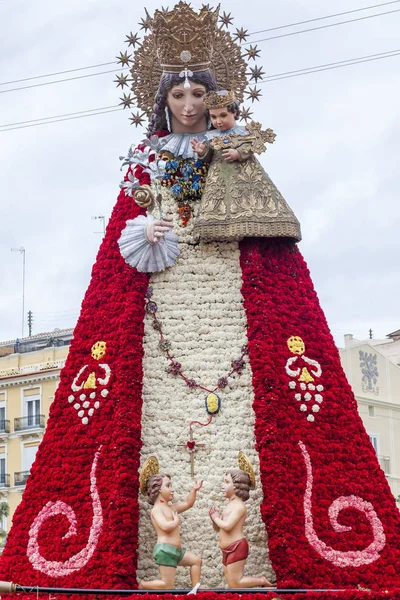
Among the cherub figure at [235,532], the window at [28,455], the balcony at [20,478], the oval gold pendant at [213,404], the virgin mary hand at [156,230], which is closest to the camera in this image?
the cherub figure at [235,532]

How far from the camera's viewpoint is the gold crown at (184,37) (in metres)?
13.3

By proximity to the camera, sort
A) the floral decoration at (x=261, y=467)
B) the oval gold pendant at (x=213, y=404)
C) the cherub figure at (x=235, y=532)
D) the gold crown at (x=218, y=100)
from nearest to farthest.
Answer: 1. the cherub figure at (x=235, y=532)
2. the floral decoration at (x=261, y=467)
3. the oval gold pendant at (x=213, y=404)
4. the gold crown at (x=218, y=100)

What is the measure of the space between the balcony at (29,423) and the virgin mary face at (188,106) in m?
15.7

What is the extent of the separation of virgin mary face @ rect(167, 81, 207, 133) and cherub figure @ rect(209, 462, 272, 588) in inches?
163

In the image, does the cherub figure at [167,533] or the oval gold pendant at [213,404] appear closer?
the cherub figure at [167,533]

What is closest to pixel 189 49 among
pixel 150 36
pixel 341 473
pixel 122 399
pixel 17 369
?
pixel 150 36

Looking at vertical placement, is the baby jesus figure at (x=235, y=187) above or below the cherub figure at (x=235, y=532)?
above

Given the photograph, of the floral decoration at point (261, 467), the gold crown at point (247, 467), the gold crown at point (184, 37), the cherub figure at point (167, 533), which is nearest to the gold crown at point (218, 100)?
the gold crown at point (184, 37)

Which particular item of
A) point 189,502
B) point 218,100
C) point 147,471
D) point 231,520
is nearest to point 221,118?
point 218,100

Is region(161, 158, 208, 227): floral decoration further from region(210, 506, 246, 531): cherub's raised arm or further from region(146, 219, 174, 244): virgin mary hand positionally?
region(210, 506, 246, 531): cherub's raised arm

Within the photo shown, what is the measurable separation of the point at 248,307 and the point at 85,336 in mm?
1771

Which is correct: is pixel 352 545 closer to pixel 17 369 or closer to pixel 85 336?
pixel 85 336

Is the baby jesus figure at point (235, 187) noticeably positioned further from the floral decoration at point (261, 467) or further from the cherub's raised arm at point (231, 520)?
the cherub's raised arm at point (231, 520)

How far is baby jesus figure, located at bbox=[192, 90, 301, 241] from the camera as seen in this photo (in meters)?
12.7
